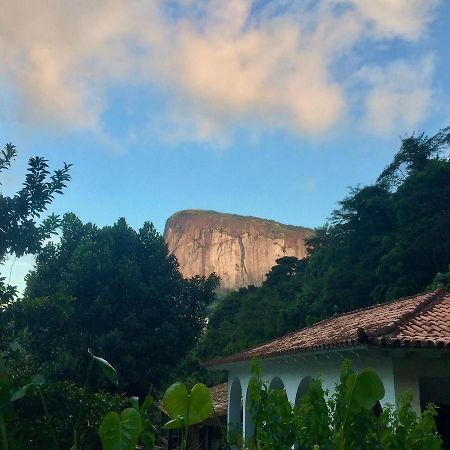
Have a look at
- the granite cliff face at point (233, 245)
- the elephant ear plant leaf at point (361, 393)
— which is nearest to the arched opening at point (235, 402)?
the elephant ear plant leaf at point (361, 393)

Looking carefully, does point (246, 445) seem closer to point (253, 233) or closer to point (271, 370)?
point (271, 370)

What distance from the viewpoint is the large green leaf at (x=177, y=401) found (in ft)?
13.9

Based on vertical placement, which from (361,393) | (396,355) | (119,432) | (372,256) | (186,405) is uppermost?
(372,256)

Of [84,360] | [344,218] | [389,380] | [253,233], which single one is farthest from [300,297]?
[253,233]

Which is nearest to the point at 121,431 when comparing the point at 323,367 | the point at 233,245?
the point at 323,367

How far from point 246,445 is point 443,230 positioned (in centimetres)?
2259

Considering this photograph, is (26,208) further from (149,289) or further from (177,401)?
(149,289)

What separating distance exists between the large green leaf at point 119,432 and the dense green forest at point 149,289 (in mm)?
819

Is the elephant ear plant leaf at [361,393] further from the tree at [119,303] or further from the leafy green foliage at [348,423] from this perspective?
the tree at [119,303]

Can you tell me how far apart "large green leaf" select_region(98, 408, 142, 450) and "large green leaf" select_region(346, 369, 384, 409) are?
158cm

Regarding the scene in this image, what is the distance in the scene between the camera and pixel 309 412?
412 centimetres

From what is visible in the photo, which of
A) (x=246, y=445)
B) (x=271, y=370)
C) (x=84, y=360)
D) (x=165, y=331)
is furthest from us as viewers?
(x=165, y=331)

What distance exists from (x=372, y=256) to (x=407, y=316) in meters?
21.6

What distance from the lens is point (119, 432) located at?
3.94 meters
